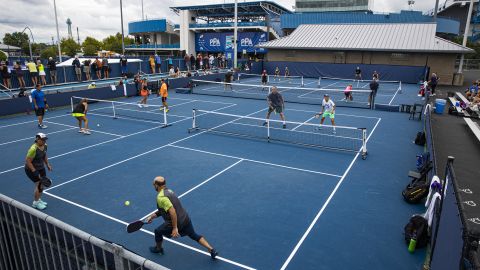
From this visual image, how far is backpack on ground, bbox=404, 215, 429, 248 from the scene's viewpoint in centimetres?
754

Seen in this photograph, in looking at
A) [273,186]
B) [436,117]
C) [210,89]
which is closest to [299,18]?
[210,89]

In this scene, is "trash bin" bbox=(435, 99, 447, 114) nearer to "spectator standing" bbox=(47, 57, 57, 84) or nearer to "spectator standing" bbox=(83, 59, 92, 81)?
"spectator standing" bbox=(83, 59, 92, 81)

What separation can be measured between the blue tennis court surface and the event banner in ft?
152

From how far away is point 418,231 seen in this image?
7562 mm

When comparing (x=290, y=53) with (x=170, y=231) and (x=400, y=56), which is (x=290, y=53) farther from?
(x=170, y=231)

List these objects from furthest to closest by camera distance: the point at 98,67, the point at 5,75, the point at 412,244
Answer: the point at 98,67, the point at 5,75, the point at 412,244

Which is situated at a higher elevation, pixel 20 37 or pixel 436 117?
pixel 20 37

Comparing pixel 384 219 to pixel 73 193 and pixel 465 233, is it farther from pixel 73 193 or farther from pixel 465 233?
pixel 73 193

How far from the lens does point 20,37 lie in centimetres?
11300

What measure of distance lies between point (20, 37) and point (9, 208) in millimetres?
132172

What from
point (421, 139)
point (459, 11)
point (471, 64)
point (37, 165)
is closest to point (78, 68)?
point (37, 165)

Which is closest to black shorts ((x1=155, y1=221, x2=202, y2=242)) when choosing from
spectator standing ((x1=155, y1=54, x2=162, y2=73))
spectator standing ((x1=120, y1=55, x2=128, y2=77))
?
spectator standing ((x1=120, y1=55, x2=128, y2=77))

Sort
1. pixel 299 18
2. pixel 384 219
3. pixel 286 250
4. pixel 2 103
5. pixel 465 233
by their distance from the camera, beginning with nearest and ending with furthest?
pixel 465 233, pixel 286 250, pixel 384 219, pixel 2 103, pixel 299 18

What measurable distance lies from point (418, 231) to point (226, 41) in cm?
6112
